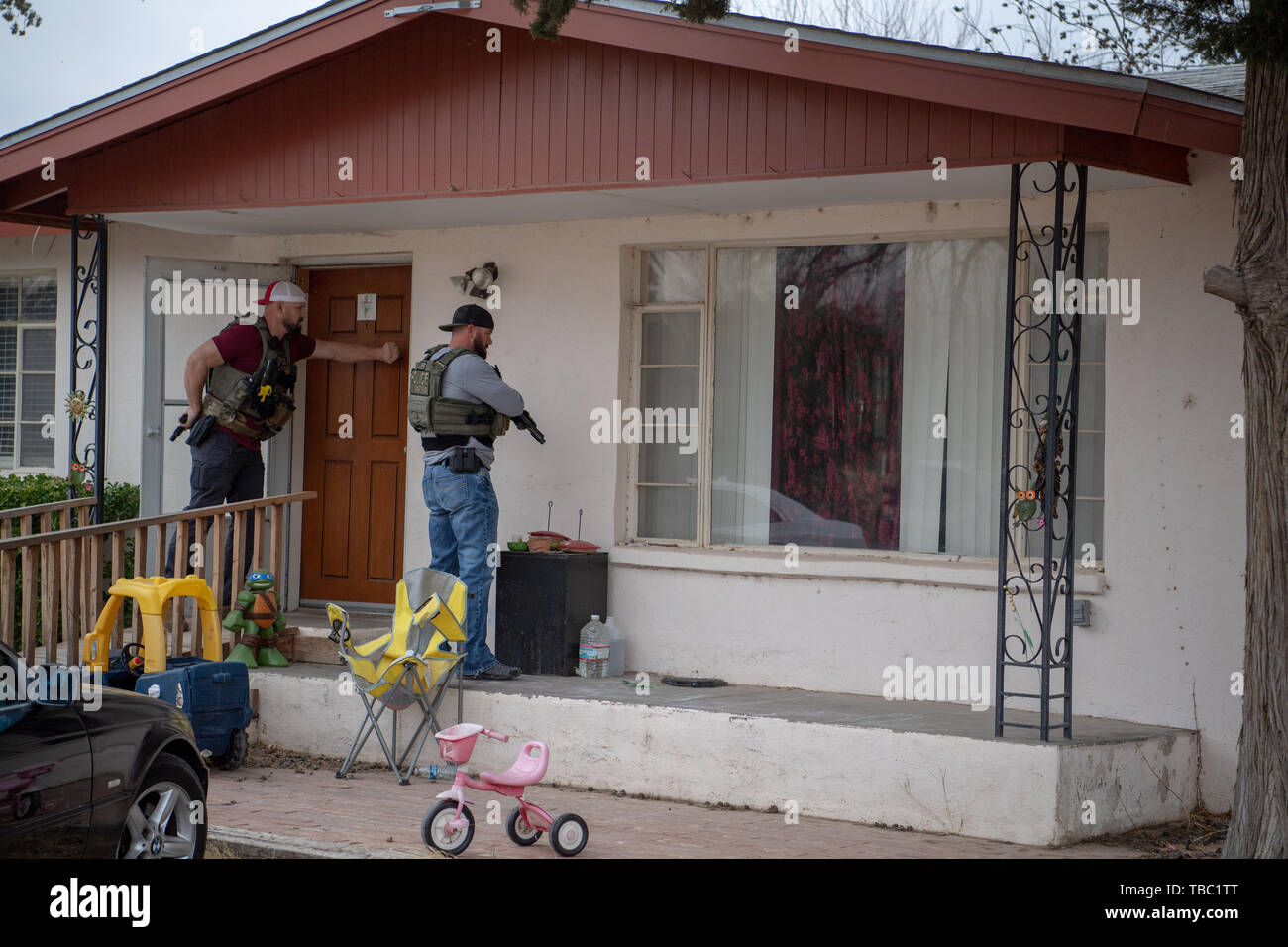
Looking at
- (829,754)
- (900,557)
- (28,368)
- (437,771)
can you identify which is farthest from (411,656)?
(28,368)

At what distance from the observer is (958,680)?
312 inches

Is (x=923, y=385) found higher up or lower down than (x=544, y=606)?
higher up

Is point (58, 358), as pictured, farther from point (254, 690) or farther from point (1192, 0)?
point (1192, 0)

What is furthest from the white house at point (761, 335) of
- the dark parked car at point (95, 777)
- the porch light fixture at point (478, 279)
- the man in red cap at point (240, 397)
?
the dark parked car at point (95, 777)

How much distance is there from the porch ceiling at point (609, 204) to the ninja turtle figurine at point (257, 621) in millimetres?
2299

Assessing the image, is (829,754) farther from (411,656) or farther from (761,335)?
(761,335)

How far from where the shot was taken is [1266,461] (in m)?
5.66

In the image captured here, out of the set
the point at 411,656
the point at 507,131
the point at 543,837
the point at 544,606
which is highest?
the point at 507,131

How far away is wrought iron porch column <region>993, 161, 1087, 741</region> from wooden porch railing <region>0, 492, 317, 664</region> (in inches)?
170

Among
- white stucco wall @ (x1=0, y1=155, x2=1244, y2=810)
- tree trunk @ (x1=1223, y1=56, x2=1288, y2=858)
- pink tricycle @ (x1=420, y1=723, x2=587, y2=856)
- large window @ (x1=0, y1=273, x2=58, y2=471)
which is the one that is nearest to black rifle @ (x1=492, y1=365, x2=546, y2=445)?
white stucco wall @ (x1=0, y1=155, x2=1244, y2=810)

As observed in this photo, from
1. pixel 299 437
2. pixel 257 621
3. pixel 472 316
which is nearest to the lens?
pixel 472 316

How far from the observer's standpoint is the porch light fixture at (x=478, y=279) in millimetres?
9359

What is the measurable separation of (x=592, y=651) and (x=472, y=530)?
1.05 meters

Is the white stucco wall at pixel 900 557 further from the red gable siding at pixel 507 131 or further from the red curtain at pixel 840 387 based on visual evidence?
the red gable siding at pixel 507 131
